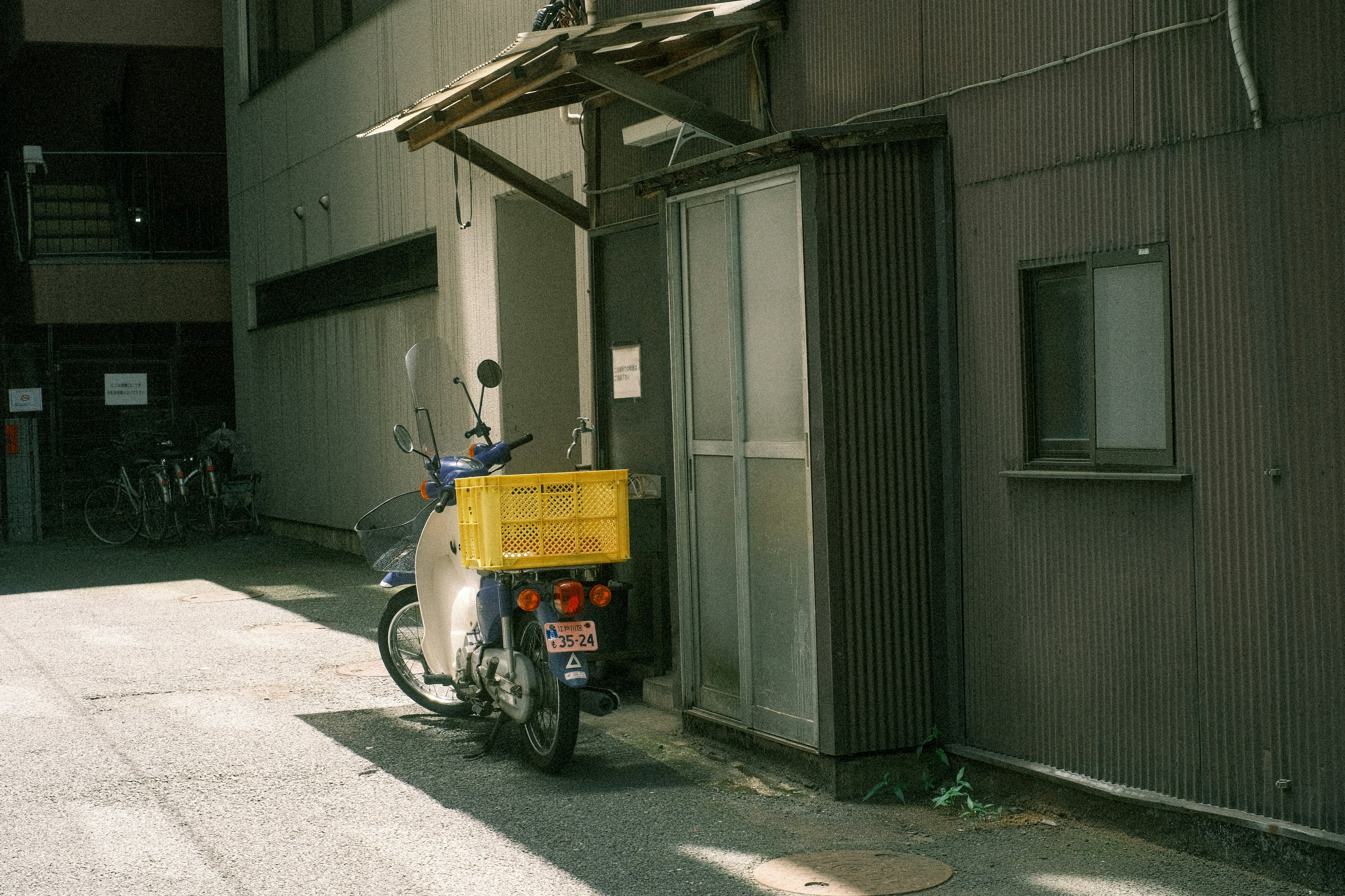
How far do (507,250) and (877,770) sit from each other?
7140 millimetres

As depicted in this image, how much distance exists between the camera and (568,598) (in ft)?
22.6

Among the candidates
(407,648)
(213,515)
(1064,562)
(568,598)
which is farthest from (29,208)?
(1064,562)

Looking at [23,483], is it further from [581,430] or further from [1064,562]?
[1064,562]

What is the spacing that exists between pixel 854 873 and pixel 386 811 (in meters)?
2.08

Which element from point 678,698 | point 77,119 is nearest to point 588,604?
point 678,698

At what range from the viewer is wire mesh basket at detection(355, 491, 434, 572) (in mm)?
8156

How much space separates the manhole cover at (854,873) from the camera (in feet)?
16.9

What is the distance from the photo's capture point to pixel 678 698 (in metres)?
7.55

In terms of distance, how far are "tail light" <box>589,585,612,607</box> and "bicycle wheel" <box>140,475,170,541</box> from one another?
13.1 m

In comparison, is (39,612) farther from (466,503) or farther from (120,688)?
(466,503)

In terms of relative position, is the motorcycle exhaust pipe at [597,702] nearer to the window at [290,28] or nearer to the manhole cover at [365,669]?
the manhole cover at [365,669]

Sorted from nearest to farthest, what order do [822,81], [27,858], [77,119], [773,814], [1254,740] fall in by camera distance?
1. [1254,740]
2. [27,858]
3. [773,814]
4. [822,81]
5. [77,119]

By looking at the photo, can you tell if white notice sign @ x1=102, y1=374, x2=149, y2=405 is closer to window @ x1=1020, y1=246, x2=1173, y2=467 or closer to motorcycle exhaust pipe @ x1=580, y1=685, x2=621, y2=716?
motorcycle exhaust pipe @ x1=580, y1=685, x2=621, y2=716

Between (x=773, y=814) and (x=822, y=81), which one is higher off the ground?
(x=822, y=81)
